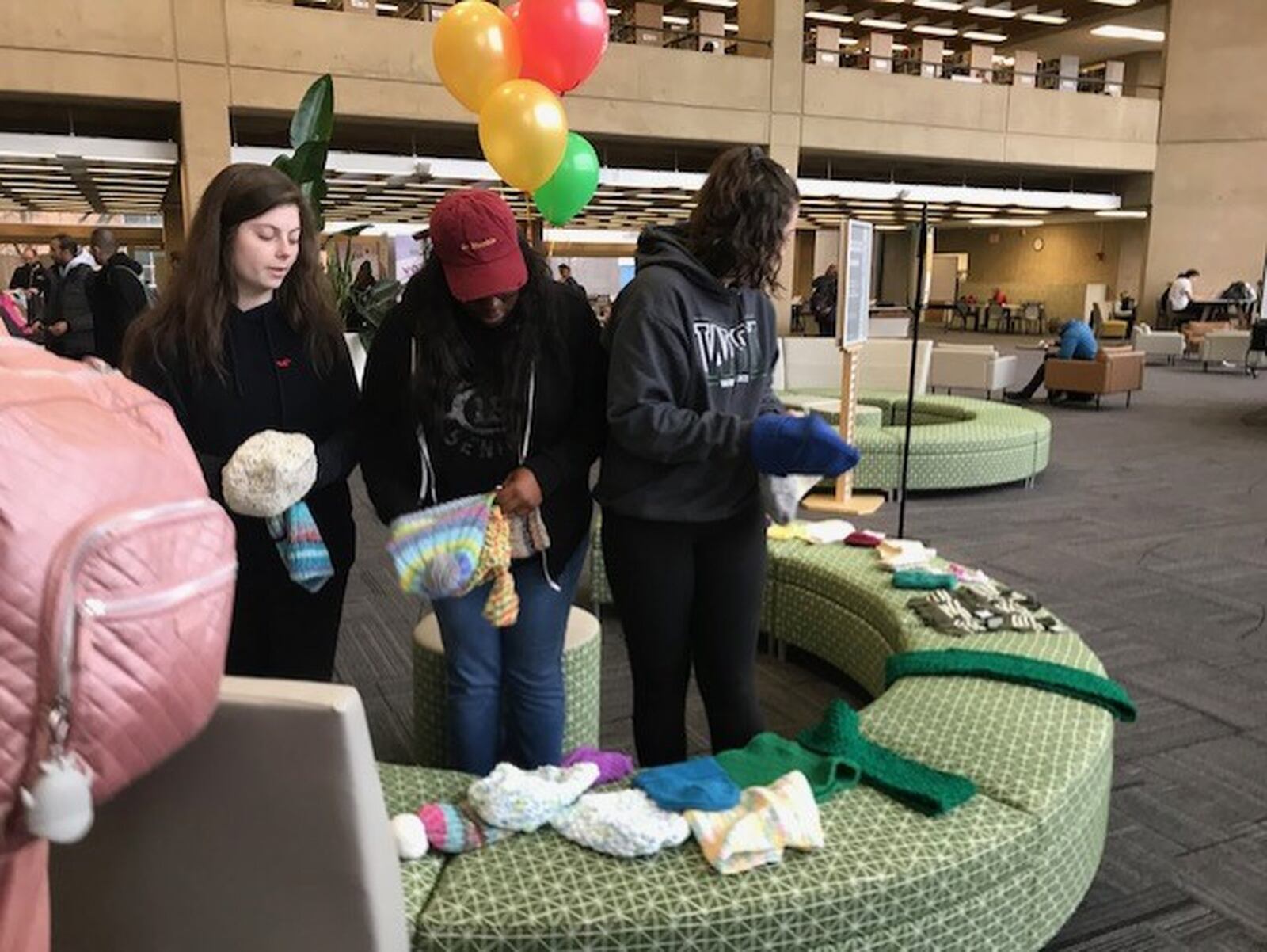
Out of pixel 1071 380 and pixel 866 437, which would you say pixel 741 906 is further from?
pixel 1071 380

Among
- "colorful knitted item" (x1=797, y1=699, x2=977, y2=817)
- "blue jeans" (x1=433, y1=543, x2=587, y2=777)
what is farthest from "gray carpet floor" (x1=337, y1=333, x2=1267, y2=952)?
"blue jeans" (x1=433, y1=543, x2=587, y2=777)

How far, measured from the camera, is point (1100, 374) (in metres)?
10.2

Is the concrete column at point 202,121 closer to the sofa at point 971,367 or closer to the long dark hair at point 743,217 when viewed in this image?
the sofa at point 971,367

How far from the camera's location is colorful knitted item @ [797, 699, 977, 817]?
1.80 metres

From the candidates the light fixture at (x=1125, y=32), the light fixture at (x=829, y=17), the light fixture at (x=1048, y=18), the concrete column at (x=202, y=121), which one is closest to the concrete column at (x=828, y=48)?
the light fixture at (x=829, y=17)

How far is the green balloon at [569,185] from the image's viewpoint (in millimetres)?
4523

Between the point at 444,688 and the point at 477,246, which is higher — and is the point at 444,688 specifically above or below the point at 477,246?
below

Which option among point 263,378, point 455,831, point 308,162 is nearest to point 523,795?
point 455,831

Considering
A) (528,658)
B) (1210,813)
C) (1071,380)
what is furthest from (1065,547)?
(1071,380)

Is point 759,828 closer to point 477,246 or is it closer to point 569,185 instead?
point 477,246

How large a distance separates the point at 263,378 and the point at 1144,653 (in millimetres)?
3231

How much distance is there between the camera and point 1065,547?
516 centimetres

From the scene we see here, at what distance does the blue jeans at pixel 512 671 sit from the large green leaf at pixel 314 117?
7.21ft

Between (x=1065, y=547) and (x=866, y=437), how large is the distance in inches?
56.2
